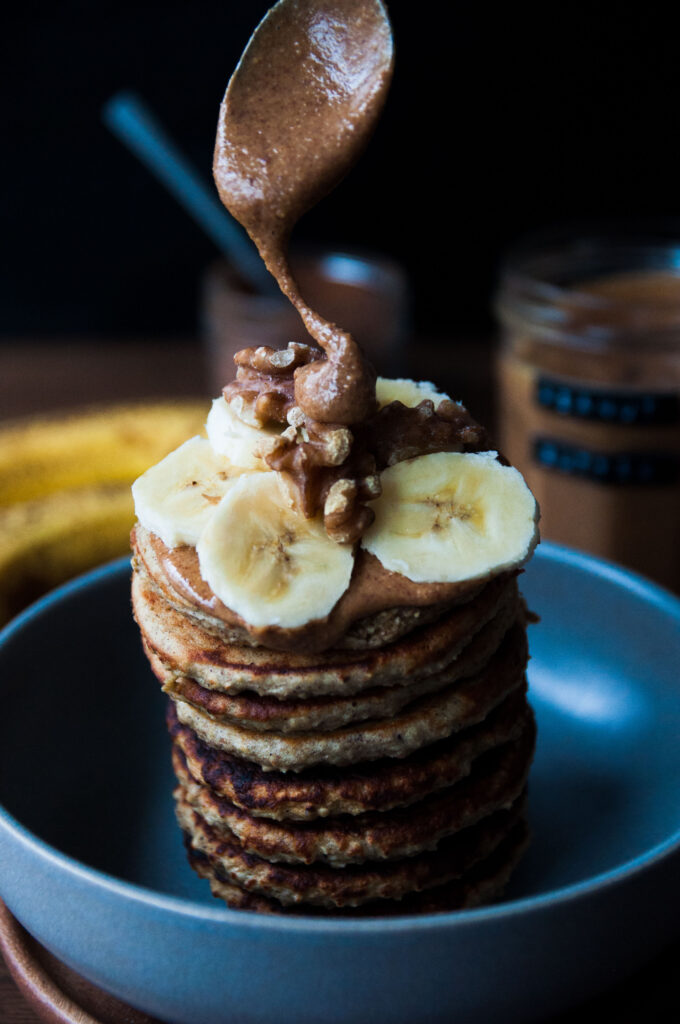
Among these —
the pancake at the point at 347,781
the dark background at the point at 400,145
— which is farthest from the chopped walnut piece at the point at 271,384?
the dark background at the point at 400,145

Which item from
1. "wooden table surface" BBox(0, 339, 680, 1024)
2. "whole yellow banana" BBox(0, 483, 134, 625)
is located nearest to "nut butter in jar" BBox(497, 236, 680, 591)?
"wooden table surface" BBox(0, 339, 680, 1024)

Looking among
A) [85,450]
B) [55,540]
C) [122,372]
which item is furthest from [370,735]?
→ [122,372]

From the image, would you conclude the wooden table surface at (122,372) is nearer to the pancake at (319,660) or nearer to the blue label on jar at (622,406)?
the blue label on jar at (622,406)

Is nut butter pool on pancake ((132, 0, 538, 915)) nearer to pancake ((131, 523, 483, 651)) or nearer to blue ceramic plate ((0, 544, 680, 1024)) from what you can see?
pancake ((131, 523, 483, 651))

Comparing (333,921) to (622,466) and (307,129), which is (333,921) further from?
Answer: (622,466)

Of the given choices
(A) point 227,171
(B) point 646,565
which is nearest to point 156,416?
(B) point 646,565

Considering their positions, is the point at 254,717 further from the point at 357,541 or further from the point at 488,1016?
the point at 488,1016
